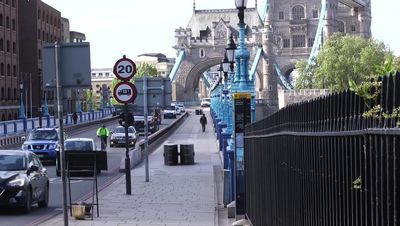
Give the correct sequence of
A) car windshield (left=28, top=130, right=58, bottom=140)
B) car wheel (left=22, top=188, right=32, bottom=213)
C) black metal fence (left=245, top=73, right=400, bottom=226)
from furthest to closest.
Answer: car windshield (left=28, top=130, right=58, bottom=140)
car wheel (left=22, top=188, right=32, bottom=213)
black metal fence (left=245, top=73, right=400, bottom=226)

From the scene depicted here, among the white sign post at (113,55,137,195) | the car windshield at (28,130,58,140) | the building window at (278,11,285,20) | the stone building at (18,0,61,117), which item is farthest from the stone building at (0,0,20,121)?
the building window at (278,11,285,20)

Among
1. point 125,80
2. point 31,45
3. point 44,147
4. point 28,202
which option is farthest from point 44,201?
point 31,45

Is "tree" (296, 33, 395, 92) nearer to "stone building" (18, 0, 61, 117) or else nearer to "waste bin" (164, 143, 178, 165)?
"stone building" (18, 0, 61, 117)

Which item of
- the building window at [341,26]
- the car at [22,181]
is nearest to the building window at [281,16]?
the building window at [341,26]

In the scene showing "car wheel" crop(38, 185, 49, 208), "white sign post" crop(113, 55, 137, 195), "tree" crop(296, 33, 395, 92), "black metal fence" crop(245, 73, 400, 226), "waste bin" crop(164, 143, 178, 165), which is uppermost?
"tree" crop(296, 33, 395, 92)

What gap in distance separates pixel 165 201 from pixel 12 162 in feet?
13.9

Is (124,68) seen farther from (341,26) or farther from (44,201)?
(341,26)

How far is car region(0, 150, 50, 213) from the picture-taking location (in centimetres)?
1706

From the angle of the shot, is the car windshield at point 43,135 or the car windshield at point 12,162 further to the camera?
Answer: the car windshield at point 43,135

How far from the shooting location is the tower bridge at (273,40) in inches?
6993

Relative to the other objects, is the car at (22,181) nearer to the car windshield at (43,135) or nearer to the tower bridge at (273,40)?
the car windshield at (43,135)

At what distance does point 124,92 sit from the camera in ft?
73.9

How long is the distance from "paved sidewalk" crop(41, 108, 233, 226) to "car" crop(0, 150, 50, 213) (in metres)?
0.94

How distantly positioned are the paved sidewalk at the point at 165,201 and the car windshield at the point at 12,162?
5.56 ft
